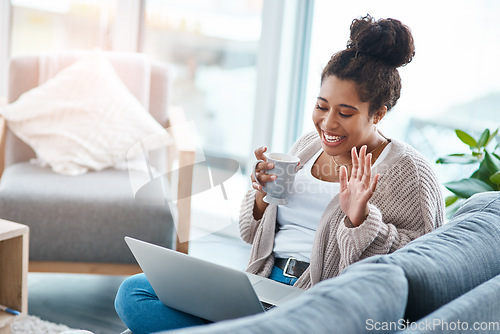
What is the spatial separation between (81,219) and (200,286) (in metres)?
1.25

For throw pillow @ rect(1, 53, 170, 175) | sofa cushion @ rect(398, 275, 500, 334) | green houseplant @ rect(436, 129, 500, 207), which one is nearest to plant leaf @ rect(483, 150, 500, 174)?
green houseplant @ rect(436, 129, 500, 207)

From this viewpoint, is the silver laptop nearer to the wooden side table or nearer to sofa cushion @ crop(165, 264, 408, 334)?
sofa cushion @ crop(165, 264, 408, 334)

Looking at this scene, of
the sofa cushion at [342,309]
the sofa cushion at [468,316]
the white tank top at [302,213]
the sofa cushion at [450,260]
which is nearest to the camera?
the sofa cushion at [342,309]

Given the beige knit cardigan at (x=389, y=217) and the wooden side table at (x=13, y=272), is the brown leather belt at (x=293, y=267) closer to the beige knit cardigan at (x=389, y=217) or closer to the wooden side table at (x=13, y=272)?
the beige knit cardigan at (x=389, y=217)

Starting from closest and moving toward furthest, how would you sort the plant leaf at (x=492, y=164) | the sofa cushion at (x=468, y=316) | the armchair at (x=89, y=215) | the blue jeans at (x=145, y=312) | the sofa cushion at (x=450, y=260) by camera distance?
1. the sofa cushion at (x=468, y=316)
2. the sofa cushion at (x=450, y=260)
3. the blue jeans at (x=145, y=312)
4. the plant leaf at (x=492, y=164)
5. the armchair at (x=89, y=215)

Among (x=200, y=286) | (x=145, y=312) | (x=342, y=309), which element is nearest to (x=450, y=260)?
(x=342, y=309)

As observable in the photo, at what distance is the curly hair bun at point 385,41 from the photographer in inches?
58.7

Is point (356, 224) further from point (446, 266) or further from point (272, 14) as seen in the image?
point (272, 14)

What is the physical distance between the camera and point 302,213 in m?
1.61

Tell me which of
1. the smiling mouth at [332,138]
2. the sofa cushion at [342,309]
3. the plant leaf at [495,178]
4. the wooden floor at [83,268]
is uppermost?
the smiling mouth at [332,138]

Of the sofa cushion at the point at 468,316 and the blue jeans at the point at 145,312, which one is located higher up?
the sofa cushion at the point at 468,316

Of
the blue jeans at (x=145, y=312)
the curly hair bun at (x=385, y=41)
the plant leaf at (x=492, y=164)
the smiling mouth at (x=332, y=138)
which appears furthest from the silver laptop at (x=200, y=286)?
the plant leaf at (x=492, y=164)

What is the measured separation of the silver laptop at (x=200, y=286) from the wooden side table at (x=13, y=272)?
794mm

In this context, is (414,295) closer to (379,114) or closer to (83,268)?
(379,114)
